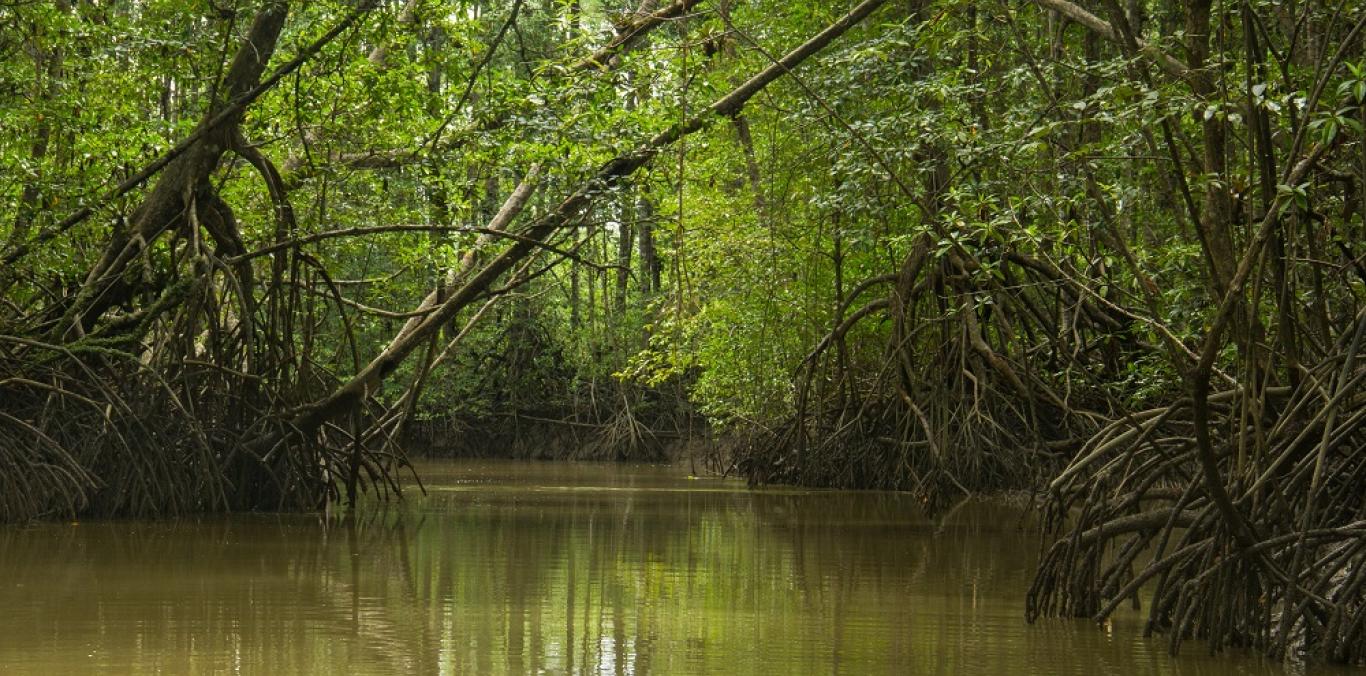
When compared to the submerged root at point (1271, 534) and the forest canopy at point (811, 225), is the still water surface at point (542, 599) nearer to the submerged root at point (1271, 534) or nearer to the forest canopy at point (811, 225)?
the submerged root at point (1271, 534)

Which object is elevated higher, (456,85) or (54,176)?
(456,85)

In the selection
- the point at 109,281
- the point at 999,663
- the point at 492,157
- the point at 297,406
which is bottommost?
the point at 999,663

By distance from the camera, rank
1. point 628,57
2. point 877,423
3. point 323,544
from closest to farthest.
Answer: point 323,544
point 628,57
point 877,423

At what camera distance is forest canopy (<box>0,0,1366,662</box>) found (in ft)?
23.5

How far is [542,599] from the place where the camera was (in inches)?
317

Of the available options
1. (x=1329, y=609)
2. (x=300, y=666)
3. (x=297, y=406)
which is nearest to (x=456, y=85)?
(x=297, y=406)

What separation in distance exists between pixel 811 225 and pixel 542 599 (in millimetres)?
10681

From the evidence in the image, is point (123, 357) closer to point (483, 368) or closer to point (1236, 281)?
point (1236, 281)

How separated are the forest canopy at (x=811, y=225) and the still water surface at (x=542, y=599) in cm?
56

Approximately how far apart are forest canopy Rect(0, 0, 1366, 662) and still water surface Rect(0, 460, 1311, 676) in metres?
0.56

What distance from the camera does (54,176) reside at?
12.1m

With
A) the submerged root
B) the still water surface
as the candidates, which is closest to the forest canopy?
the submerged root

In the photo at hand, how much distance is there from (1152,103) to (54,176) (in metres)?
7.94

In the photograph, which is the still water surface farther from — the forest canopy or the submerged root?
the forest canopy
